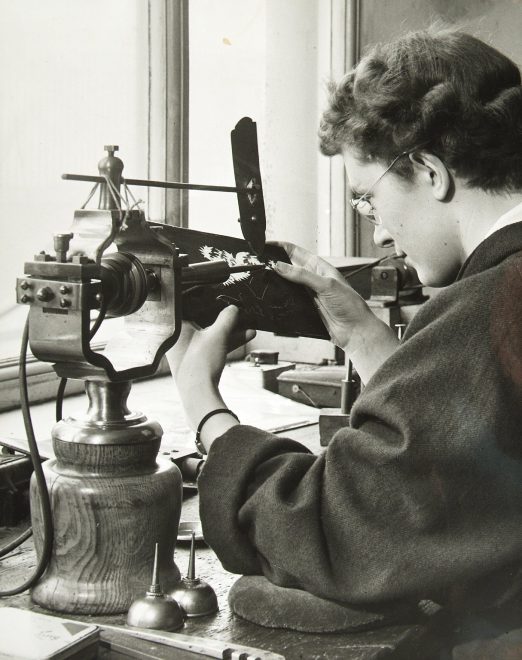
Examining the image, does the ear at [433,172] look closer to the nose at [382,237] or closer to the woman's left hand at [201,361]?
the nose at [382,237]

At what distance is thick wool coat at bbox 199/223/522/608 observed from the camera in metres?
1.13

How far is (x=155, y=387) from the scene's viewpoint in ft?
9.63

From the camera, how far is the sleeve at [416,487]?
3.72 feet

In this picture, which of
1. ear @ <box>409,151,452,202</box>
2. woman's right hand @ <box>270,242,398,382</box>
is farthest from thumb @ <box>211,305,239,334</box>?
ear @ <box>409,151,452,202</box>

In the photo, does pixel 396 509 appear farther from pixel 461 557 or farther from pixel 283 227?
pixel 283 227

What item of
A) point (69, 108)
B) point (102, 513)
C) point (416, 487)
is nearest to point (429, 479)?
point (416, 487)

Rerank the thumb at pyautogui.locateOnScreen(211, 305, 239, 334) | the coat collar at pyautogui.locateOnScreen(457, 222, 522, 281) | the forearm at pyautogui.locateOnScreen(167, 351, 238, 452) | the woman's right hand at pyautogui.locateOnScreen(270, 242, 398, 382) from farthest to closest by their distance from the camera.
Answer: the woman's right hand at pyautogui.locateOnScreen(270, 242, 398, 382)
the thumb at pyautogui.locateOnScreen(211, 305, 239, 334)
the forearm at pyautogui.locateOnScreen(167, 351, 238, 452)
the coat collar at pyautogui.locateOnScreen(457, 222, 522, 281)

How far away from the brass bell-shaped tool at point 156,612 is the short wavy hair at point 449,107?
71cm

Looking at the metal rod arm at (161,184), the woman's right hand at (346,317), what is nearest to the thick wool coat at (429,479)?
the metal rod arm at (161,184)

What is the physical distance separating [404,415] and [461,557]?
0.61ft

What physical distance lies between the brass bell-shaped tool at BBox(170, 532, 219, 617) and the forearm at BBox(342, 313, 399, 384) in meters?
0.67

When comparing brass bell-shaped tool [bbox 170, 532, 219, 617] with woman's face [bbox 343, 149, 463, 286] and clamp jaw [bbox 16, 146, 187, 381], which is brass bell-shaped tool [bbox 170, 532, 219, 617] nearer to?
clamp jaw [bbox 16, 146, 187, 381]

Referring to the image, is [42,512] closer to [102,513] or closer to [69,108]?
[102,513]

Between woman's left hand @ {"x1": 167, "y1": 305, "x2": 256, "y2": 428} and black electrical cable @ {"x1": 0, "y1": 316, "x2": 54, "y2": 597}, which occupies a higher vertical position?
woman's left hand @ {"x1": 167, "y1": 305, "x2": 256, "y2": 428}
